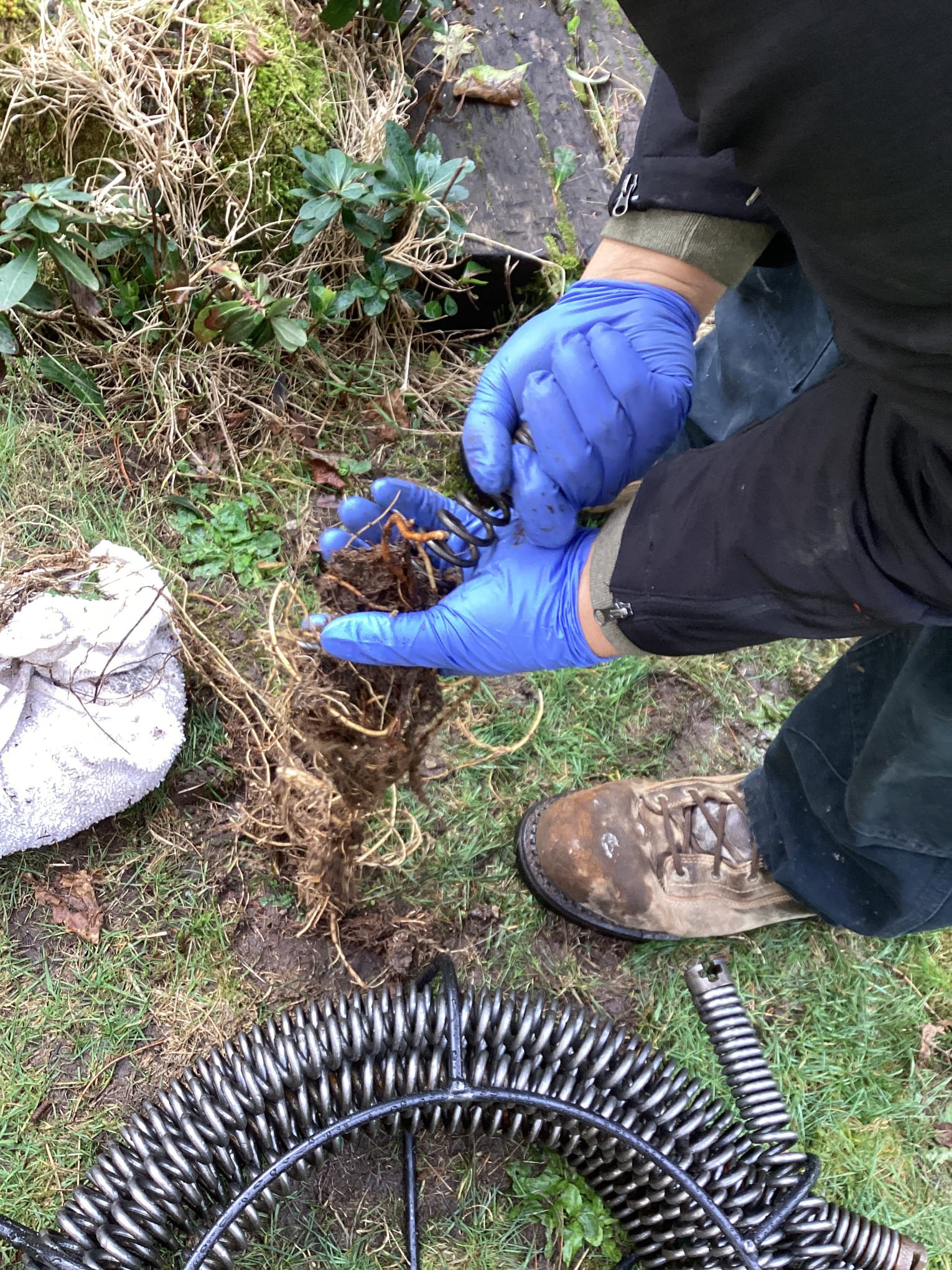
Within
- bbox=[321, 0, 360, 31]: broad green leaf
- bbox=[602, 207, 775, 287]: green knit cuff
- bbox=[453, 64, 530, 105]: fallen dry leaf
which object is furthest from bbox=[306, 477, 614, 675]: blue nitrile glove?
bbox=[453, 64, 530, 105]: fallen dry leaf

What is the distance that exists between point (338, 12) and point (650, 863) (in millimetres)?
2217

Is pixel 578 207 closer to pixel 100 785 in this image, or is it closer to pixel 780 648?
pixel 780 648

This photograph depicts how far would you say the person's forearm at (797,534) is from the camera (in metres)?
0.98

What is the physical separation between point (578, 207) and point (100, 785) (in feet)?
6.78

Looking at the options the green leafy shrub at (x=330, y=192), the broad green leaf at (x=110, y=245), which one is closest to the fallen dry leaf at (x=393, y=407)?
the green leafy shrub at (x=330, y=192)

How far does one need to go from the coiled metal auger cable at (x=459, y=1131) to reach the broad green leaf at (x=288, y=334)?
1442 mm

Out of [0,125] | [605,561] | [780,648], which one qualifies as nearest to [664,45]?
[605,561]

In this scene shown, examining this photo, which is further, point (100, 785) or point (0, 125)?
point (0, 125)

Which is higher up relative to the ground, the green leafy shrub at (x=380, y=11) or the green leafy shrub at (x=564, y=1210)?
the green leafy shrub at (x=380, y=11)

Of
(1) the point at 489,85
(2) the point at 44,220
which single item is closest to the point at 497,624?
(2) the point at 44,220

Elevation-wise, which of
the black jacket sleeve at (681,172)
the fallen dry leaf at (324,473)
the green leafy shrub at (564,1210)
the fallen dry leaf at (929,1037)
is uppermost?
the black jacket sleeve at (681,172)

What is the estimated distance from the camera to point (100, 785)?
5.44 feet

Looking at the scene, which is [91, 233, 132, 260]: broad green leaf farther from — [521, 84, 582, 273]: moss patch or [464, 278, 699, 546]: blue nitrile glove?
[521, 84, 582, 273]: moss patch

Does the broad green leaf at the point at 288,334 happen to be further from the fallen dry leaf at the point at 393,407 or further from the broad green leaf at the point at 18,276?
the broad green leaf at the point at 18,276
